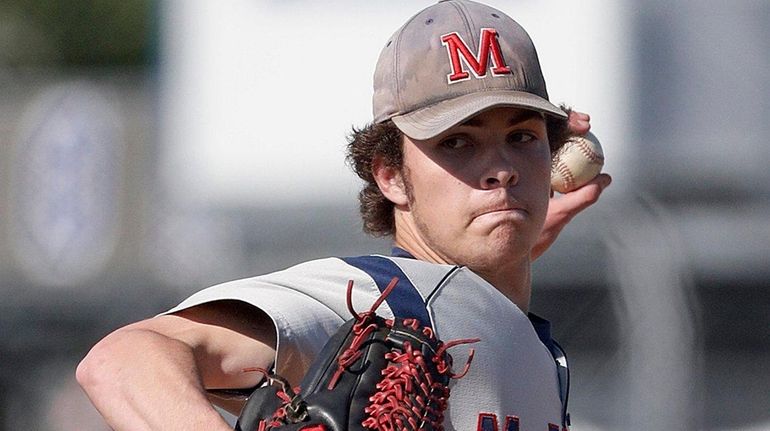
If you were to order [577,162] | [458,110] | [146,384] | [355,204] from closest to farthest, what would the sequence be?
[146,384], [458,110], [577,162], [355,204]

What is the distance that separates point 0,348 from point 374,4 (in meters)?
2.61

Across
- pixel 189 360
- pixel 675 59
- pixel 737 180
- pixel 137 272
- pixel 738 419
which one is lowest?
pixel 738 419

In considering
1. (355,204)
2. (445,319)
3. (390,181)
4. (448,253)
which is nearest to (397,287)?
(445,319)

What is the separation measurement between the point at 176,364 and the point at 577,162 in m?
1.06

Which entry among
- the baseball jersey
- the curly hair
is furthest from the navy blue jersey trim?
the curly hair

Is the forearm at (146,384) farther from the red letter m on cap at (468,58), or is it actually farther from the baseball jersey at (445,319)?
the red letter m on cap at (468,58)

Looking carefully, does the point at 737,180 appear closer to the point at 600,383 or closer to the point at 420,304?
the point at 600,383

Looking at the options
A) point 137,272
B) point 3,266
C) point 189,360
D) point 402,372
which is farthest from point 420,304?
point 3,266

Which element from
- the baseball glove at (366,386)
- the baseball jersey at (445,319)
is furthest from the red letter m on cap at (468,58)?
the baseball glove at (366,386)

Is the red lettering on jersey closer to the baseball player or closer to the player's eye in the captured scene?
the baseball player

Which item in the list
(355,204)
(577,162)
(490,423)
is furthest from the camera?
(355,204)

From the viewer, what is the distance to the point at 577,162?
2246mm

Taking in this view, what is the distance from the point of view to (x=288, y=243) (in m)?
6.22

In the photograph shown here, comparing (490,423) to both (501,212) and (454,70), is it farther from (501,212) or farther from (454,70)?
(454,70)
